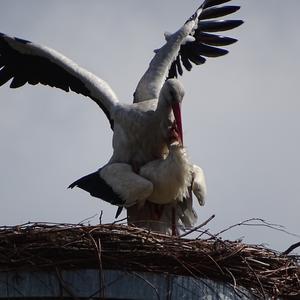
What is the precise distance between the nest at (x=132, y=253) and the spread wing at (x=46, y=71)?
87.9 inches

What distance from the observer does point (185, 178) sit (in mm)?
7152

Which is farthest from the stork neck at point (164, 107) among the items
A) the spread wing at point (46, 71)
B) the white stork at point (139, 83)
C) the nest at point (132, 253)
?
the nest at point (132, 253)

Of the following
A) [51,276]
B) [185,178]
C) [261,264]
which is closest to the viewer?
[51,276]

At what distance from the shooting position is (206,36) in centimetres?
898

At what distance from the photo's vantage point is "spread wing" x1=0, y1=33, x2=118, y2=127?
314 inches

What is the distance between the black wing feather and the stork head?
1.52 m

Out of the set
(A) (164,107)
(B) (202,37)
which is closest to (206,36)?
(B) (202,37)

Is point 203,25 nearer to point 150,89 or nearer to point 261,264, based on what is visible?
point 150,89

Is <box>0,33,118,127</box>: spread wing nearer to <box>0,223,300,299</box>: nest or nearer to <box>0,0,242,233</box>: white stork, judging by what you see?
<box>0,0,242,233</box>: white stork

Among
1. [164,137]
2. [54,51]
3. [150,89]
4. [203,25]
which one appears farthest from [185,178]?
[203,25]

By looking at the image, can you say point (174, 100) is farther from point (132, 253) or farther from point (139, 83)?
point (132, 253)

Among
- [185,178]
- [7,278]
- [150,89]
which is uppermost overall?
[150,89]

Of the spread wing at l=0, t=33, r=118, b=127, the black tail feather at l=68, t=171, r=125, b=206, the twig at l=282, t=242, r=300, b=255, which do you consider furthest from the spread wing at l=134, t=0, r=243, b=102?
the twig at l=282, t=242, r=300, b=255

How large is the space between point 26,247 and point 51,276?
A: 18cm
